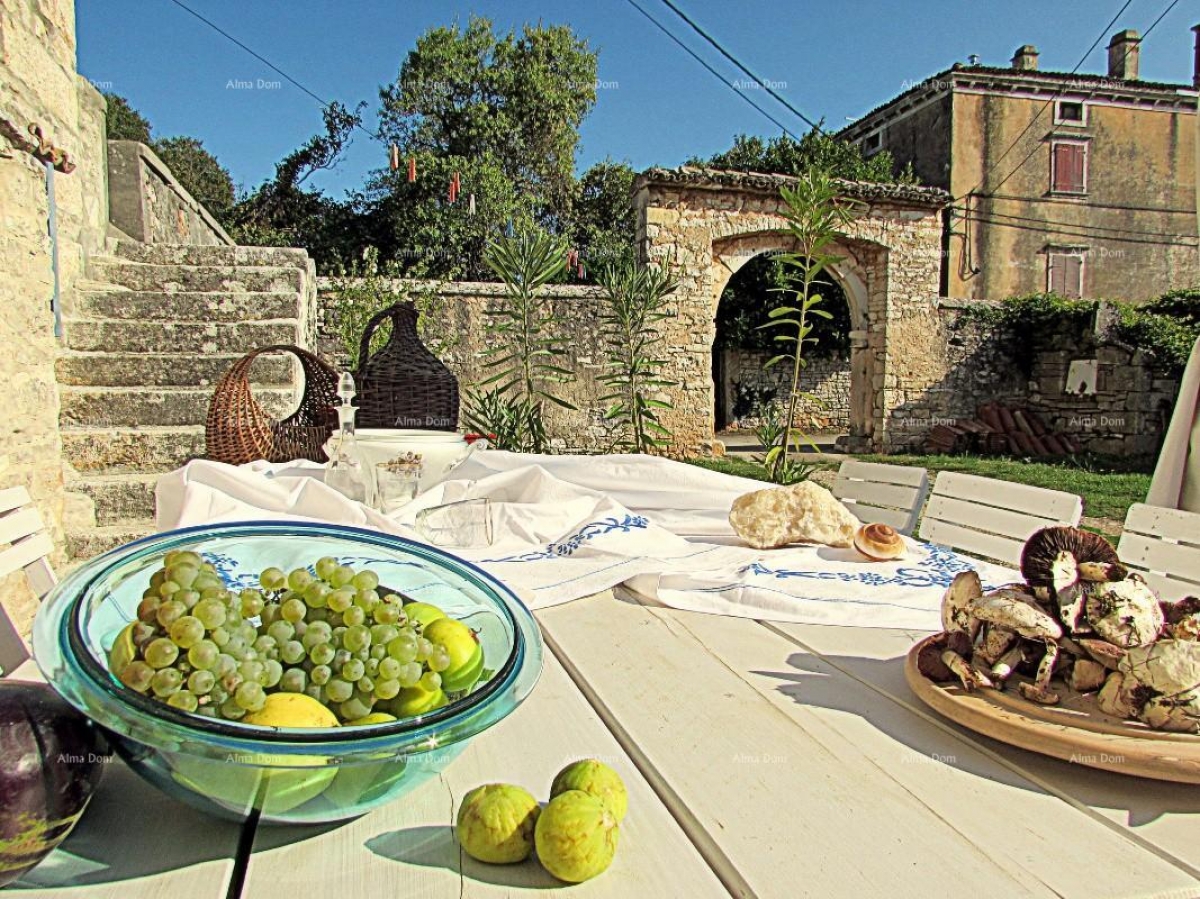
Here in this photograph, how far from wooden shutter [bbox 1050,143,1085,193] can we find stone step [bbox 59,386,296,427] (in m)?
16.0

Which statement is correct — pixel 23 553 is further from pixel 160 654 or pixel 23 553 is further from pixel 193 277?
pixel 193 277

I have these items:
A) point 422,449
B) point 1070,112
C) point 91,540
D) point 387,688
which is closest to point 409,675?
point 387,688

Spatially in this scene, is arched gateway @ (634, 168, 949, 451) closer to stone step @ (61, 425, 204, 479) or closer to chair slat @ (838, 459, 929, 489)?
stone step @ (61, 425, 204, 479)

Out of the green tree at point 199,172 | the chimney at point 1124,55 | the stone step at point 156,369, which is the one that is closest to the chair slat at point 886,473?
the stone step at point 156,369

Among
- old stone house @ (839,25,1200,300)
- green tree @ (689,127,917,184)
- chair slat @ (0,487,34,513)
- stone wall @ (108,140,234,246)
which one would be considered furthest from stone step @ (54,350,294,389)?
old stone house @ (839,25,1200,300)

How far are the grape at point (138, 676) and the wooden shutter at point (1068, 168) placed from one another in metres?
18.1

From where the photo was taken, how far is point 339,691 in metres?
0.66

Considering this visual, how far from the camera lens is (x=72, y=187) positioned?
15.4 ft

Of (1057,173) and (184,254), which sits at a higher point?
(1057,173)

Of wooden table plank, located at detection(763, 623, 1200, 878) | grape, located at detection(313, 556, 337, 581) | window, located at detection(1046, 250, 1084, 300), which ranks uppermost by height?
window, located at detection(1046, 250, 1084, 300)

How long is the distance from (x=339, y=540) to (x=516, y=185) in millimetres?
18351

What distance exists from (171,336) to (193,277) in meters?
0.66

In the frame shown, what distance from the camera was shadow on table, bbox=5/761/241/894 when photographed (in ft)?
2.05

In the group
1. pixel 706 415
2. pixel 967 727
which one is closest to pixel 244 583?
pixel 967 727
